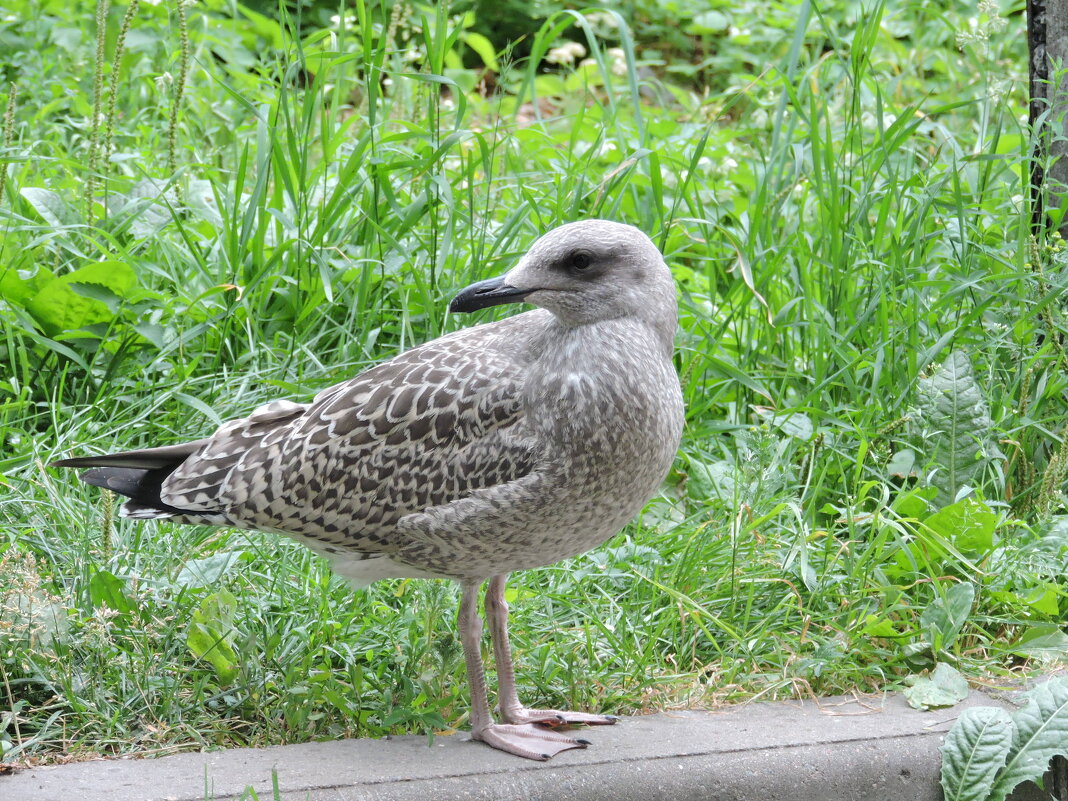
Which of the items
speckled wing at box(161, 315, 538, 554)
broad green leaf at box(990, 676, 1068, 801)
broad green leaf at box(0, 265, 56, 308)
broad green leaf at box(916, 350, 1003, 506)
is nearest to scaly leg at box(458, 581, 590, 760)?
speckled wing at box(161, 315, 538, 554)

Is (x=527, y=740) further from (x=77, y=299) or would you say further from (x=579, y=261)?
(x=77, y=299)

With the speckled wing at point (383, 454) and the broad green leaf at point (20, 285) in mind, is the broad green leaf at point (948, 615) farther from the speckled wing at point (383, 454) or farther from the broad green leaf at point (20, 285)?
the broad green leaf at point (20, 285)

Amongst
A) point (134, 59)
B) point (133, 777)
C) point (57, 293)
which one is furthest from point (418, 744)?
point (134, 59)

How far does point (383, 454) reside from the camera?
11.2 ft

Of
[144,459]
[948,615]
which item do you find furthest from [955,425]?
[144,459]

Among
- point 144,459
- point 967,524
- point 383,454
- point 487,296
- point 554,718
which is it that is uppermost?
point 487,296

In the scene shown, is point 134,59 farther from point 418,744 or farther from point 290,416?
point 418,744

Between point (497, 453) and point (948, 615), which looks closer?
point (497, 453)

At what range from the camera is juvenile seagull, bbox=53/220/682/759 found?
323 centimetres

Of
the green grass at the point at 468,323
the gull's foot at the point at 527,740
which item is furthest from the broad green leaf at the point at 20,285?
the gull's foot at the point at 527,740

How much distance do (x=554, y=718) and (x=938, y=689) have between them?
3.41 ft

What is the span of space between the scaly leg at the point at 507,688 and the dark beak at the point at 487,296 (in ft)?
2.58

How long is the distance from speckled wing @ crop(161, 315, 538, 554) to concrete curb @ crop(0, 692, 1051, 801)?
562 millimetres

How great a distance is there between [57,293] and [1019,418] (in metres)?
3.27
